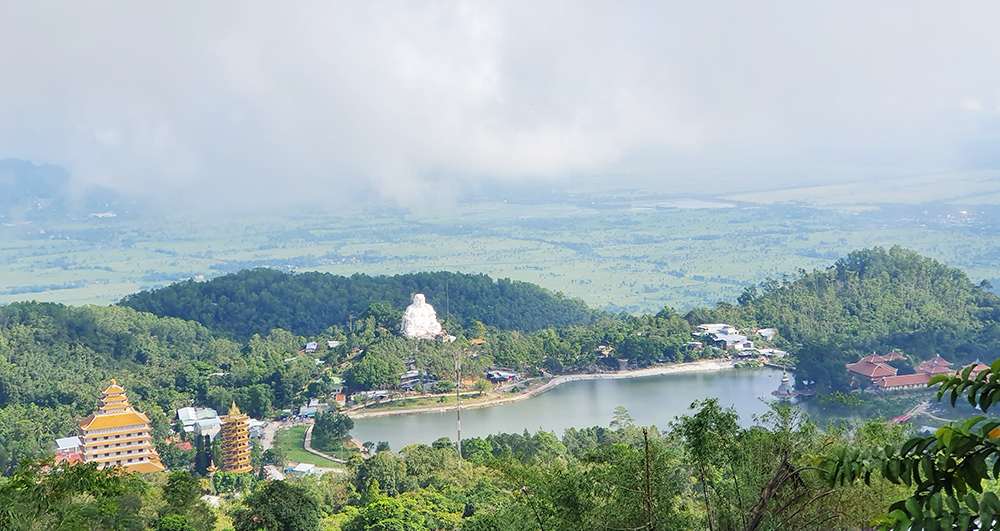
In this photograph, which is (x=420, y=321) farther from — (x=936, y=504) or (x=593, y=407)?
(x=936, y=504)

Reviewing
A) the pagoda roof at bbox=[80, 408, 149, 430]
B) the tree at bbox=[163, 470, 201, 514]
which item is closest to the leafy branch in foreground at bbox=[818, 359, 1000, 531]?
the tree at bbox=[163, 470, 201, 514]

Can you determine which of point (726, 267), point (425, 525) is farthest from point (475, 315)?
point (726, 267)

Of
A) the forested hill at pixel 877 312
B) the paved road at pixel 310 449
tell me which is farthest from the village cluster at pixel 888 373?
the paved road at pixel 310 449

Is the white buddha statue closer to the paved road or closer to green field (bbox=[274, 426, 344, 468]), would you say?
green field (bbox=[274, 426, 344, 468])

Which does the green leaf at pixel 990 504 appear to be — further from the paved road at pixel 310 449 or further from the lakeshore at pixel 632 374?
the lakeshore at pixel 632 374

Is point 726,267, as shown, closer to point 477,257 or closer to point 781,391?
point 477,257
